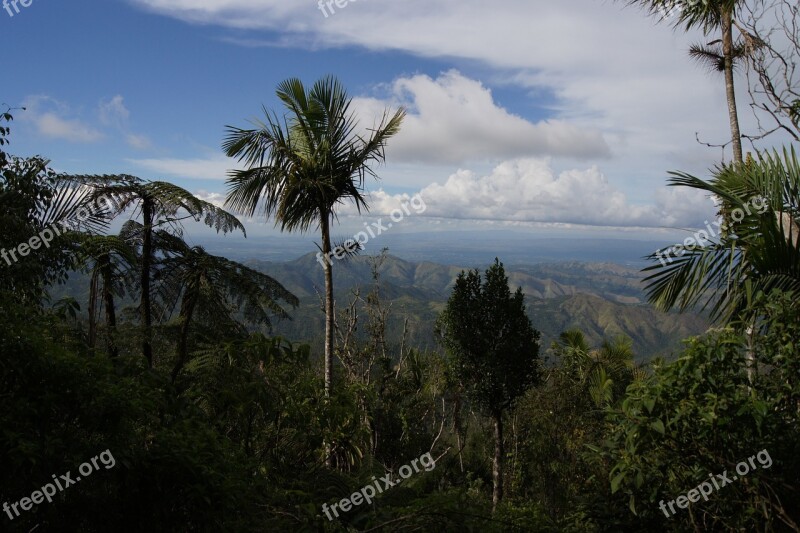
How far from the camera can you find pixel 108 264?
6254 millimetres

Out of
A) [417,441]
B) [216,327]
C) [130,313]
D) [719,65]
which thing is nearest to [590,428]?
[417,441]

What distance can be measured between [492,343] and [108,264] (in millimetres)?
10662

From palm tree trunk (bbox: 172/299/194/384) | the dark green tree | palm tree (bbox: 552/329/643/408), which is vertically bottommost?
palm tree (bbox: 552/329/643/408)

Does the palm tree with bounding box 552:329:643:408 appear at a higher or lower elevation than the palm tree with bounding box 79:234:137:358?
lower

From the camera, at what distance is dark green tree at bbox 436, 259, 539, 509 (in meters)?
14.0

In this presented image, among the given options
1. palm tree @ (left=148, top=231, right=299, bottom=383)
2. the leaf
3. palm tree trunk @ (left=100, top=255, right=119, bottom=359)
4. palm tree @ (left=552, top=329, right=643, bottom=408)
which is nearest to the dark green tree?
palm tree @ (left=552, top=329, right=643, bottom=408)

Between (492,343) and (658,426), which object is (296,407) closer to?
(658,426)

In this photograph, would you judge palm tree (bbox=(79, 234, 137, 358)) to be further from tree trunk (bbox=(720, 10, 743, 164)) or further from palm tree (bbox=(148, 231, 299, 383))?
tree trunk (bbox=(720, 10, 743, 164))

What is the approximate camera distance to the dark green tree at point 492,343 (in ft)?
46.0

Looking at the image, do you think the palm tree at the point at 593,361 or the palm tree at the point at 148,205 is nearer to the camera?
the palm tree at the point at 148,205

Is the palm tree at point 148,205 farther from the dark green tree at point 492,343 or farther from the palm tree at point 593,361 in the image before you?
the palm tree at point 593,361

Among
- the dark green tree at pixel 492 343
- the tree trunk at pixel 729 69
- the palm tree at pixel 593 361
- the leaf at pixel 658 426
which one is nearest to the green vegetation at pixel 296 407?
the leaf at pixel 658 426

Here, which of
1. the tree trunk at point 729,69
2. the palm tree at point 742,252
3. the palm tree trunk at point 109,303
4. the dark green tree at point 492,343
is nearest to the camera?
the palm tree at point 742,252

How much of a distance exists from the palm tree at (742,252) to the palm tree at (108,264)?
5543 millimetres
